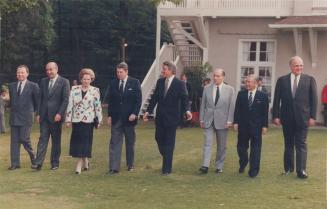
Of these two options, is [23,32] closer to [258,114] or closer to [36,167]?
[36,167]

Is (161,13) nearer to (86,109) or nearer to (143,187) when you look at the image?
(86,109)

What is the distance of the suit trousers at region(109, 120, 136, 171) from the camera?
995 centimetres

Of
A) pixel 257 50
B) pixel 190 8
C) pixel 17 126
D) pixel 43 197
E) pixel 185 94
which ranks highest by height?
pixel 190 8

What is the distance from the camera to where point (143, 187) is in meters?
8.73

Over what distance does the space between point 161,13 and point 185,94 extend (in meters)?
11.4

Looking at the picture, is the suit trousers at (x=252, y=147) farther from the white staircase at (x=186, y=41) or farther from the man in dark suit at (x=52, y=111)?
the white staircase at (x=186, y=41)

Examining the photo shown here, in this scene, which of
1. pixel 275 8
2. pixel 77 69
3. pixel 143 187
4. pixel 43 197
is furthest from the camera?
pixel 77 69

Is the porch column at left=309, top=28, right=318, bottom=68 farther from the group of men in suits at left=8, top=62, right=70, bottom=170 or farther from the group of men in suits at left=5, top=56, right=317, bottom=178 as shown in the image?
the group of men in suits at left=8, top=62, right=70, bottom=170

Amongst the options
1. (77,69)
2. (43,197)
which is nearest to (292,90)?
(43,197)

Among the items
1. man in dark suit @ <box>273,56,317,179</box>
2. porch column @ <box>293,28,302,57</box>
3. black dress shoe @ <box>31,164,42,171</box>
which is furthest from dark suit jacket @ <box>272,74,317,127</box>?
porch column @ <box>293,28,302,57</box>

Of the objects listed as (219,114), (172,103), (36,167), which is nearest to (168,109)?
(172,103)

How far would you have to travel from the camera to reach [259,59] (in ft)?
71.5

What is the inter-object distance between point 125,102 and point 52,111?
1274 millimetres

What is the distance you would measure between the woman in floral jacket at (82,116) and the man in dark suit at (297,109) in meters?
2.98
